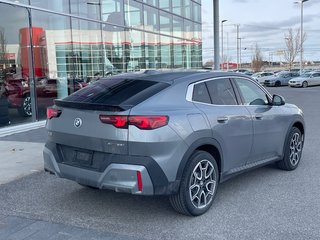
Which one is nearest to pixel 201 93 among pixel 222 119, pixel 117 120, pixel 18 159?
pixel 222 119

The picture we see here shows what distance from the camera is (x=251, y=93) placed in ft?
17.4

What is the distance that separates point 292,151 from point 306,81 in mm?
30603

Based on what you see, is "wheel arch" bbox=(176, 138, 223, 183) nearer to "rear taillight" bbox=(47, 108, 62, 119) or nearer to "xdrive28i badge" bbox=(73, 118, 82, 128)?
"xdrive28i badge" bbox=(73, 118, 82, 128)

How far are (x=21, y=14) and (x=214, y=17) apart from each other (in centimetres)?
772

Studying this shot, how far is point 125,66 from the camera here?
17.4 m

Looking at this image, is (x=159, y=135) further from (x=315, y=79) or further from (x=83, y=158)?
(x=315, y=79)

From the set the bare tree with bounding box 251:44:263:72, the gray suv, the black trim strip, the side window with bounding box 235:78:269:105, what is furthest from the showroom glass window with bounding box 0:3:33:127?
the bare tree with bounding box 251:44:263:72

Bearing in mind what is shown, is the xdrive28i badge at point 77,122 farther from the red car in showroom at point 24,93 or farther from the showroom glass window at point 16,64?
the red car in showroom at point 24,93

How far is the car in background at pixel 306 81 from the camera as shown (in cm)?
3409

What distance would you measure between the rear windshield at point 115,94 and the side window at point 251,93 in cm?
Result: 139

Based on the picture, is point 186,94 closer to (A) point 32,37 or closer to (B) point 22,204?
(B) point 22,204

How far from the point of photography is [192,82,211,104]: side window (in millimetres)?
4353

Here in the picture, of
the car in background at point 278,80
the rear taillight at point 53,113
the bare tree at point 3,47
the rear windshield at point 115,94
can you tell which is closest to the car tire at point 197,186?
the rear windshield at point 115,94

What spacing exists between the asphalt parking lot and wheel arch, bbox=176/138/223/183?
551 mm
